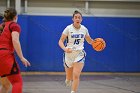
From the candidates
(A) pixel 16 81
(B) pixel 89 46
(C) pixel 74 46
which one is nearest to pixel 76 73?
(C) pixel 74 46

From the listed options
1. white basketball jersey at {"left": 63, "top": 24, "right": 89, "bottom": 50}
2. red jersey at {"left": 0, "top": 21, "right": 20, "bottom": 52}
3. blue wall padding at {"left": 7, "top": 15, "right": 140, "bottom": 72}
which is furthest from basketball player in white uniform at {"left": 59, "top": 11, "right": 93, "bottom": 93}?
blue wall padding at {"left": 7, "top": 15, "right": 140, "bottom": 72}

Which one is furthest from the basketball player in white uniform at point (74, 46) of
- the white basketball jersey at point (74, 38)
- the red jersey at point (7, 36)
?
the red jersey at point (7, 36)

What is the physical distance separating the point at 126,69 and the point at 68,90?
5.95 metres

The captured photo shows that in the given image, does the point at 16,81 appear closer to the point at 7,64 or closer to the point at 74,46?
the point at 7,64

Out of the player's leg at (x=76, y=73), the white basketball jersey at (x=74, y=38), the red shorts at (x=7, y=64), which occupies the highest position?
the white basketball jersey at (x=74, y=38)

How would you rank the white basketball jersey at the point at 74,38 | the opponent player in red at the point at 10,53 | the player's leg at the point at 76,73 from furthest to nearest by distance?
1. the white basketball jersey at the point at 74,38
2. the player's leg at the point at 76,73
3. the opponent player in red at the point at 10,53

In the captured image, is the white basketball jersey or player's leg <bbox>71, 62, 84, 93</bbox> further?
the white basketball jersey

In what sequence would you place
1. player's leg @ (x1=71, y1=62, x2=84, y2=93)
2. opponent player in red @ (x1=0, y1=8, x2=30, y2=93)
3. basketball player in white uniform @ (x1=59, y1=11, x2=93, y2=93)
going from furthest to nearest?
basketball player in white uniform @ (x1=59, y1=11, x2=93, y2=93)
player's leg @ (x1=71, y1=62, x2=84, y2=93)
opponent player in red @ (x1=0, y1=8, x2=30, y2=93)

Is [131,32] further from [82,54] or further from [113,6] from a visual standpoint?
[82,54]

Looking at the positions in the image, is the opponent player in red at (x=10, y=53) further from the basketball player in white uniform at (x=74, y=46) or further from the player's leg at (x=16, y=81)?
the basketball player in white uniform at (x=74, y=46)

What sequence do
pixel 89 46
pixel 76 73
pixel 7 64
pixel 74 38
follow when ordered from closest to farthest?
pixel 7 64, pixel 76 73, pixel 74 38, pixel 89 46

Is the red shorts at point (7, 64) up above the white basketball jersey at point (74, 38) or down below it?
below

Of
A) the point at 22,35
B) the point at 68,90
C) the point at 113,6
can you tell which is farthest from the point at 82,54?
the point at 113,6

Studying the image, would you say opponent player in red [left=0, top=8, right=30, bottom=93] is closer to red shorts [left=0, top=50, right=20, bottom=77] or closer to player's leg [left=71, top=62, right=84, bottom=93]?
red shorts [left=0, top=50, right=20, bottom=77]
